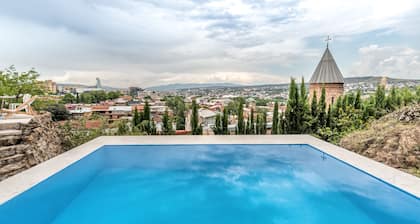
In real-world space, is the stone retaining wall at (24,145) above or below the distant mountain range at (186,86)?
below

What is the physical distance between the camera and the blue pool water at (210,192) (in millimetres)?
3246

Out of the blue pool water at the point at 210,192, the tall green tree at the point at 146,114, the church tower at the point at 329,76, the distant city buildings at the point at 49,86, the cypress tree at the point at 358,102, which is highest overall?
the church tower at the point at 329,76

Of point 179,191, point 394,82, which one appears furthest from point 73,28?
point 394,82

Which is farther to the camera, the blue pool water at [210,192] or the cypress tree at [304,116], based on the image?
the cypress tree at [304,116]

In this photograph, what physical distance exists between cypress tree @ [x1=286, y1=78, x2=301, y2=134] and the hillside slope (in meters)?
1.60

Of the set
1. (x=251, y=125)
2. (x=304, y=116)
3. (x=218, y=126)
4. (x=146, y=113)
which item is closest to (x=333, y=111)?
(x=304, y=116)

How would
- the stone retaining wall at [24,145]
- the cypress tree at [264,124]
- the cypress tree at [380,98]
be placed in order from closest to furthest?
the stone retaining wall at [24,145], the cypress tree at [380,98], the cypress tree at [264,124]

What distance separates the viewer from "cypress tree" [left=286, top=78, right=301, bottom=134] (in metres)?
8.31

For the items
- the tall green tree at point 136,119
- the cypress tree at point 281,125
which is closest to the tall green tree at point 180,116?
the tall green tree at point 136,119

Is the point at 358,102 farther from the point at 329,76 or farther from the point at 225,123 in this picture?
the point at 225,123

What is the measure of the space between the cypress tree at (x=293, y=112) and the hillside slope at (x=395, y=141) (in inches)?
63.2

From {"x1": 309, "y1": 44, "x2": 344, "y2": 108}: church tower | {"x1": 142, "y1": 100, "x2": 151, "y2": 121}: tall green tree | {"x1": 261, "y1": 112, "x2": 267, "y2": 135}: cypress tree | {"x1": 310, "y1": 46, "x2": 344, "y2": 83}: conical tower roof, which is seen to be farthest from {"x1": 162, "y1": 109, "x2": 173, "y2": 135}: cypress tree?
{"x1": 310, "y1": 46, "x2": 344, "y2": 83}: conical tower roof

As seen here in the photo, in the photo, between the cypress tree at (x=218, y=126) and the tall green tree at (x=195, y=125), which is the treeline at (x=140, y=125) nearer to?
the tall green tree at (x=195, y=125)

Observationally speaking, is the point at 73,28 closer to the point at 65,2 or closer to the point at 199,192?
the point at 65,2
